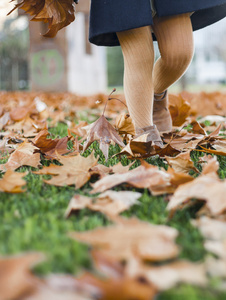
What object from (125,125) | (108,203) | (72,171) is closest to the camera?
(108,203)

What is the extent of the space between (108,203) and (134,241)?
0.25 m

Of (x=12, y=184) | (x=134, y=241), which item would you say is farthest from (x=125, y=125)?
(x=134, y=241)

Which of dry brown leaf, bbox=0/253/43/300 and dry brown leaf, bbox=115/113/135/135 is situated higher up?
dry brown leaf, bbox=0/253/43/300

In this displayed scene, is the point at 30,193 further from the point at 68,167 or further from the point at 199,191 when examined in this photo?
the point at 199,191

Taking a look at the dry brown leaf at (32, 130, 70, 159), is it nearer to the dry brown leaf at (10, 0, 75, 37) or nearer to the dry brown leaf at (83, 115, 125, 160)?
the dry brown leaf at (83, 115, 125, 160)

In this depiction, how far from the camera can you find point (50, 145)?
4.66 feet

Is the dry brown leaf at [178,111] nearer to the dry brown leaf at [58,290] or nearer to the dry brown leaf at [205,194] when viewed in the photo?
→ the dry brown leaf at [205,194]

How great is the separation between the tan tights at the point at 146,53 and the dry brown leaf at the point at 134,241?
35.7 inches

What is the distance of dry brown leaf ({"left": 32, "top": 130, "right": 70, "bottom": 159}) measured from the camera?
4.52 feet

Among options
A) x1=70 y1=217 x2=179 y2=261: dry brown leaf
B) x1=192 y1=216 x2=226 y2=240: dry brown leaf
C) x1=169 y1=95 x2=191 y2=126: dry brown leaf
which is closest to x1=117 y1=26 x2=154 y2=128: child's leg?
x1=169 y1=95 x2=191 y2=126: dry brown leaf

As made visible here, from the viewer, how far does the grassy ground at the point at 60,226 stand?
582 mm

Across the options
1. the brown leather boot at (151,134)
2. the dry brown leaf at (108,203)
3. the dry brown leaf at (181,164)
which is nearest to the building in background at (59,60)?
the brown leather boot at (151,134)

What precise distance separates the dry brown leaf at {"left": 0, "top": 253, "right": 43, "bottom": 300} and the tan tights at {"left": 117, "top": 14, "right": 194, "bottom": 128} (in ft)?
3.35

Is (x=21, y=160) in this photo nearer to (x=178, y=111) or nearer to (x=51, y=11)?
(x=51, y=11)
